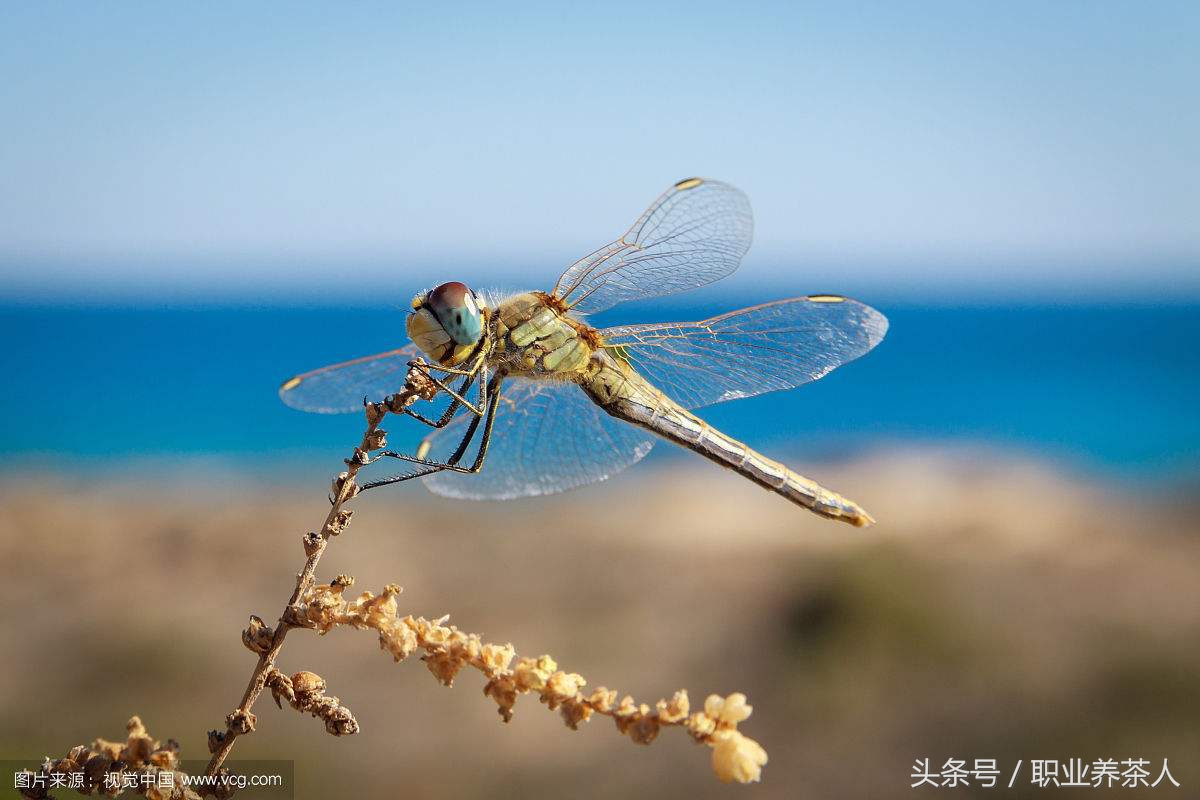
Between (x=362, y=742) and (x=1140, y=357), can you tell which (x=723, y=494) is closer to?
(x=362, y=742)

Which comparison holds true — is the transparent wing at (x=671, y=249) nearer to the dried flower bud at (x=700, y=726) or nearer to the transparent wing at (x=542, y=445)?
the transparent wing at (x=542, y=445)

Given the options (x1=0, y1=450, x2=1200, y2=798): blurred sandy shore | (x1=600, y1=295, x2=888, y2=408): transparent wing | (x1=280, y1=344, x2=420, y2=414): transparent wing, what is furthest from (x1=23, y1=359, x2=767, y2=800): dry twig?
(x1=0, y1=450, x2=1200, y2=798): blurred sandy shore

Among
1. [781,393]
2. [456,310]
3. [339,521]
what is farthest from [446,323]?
[781,393]

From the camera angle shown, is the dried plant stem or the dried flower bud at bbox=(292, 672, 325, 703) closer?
the dried plant stem

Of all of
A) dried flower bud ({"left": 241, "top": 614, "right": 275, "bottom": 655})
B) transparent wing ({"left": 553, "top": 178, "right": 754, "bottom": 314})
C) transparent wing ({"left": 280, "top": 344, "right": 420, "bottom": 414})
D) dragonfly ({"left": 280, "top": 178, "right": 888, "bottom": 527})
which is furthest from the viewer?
transparent wing ({"left": 280, "top": 344, "right": 420, "bottom": 414})

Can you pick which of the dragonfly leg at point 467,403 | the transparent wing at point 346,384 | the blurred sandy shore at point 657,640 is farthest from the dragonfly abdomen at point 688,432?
the blurred sandy shore at point 657,640

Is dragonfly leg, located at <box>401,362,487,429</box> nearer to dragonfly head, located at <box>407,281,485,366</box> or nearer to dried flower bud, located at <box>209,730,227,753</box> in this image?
dragonfly head, located at <box>407,281,485,366</box>

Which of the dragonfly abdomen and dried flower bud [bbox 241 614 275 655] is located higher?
the dragonfly abdomen

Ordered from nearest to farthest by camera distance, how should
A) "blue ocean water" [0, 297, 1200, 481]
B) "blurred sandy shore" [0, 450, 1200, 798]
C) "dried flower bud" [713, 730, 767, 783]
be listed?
"dried flower bud" [713, 730, 767, 783] < "blurred sandy shore" [0, 450, 1200, 798] < "blue ocean water" [0, 297, 1200, 481]
